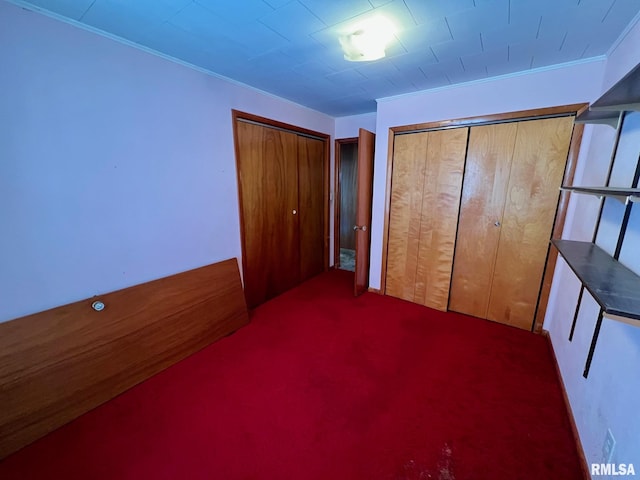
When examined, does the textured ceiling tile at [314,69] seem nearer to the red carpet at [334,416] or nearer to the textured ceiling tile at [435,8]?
the textured ceiling tile at [435,8]

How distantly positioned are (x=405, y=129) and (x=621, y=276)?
2.13 metres

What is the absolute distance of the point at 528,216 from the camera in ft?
7.37

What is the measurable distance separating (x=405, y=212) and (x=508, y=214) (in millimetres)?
928

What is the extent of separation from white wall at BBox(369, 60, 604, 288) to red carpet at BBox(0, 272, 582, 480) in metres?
1.35

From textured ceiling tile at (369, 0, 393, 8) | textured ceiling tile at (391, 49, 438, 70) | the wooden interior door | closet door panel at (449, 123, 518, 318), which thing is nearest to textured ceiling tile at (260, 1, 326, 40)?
textured ceiling tile at (369, 0, 393, 8)

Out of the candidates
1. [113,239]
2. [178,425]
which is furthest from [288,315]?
[113,239]

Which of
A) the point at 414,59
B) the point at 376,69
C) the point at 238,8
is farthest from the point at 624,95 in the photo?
the point at 238,8

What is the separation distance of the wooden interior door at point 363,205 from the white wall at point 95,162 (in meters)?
1.42

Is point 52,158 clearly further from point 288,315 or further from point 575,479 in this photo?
point 575,479

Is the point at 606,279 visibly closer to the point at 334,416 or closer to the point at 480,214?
the point at 334,416

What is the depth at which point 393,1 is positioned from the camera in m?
1.25

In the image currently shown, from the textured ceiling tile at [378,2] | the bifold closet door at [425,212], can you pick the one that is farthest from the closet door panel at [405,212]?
the textured ceiling tile at [378,2]

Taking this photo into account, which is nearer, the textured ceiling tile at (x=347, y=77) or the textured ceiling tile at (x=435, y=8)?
the textured ceiling tile at (x=435, y=8)

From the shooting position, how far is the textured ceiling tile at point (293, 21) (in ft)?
4.32
